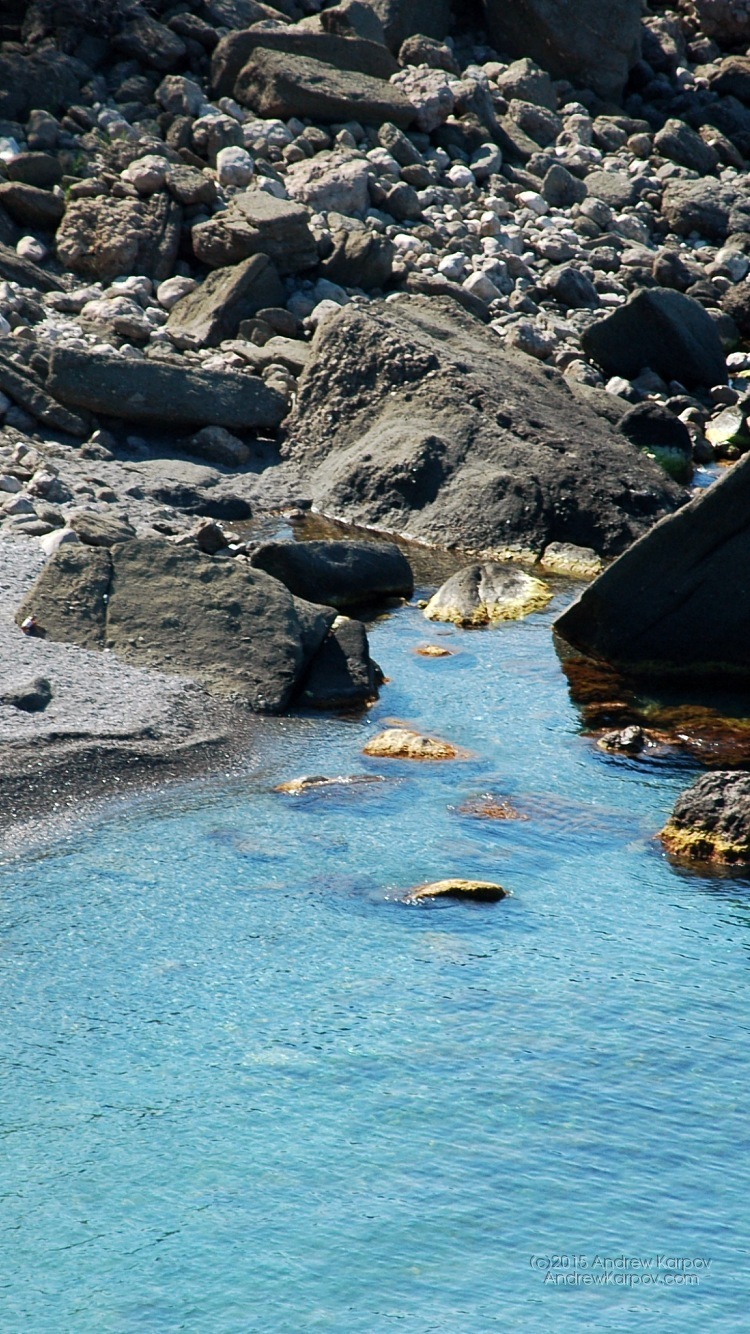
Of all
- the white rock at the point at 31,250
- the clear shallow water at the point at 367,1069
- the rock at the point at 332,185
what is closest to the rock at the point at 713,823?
the clear shallow water at the point at 367,1069

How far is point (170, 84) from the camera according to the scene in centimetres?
1559

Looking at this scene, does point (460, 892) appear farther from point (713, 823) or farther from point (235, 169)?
point (235, 169)

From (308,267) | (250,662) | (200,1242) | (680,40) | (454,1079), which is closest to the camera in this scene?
(200,1242)

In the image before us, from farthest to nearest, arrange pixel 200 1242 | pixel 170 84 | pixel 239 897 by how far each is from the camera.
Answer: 1. pixel 170 84
2. pixel 239 897
3. pixel 200 1242

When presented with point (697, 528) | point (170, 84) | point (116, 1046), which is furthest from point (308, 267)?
point (116, 1046)

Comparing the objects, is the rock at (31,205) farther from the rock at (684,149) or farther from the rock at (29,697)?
the rock at (684,149)

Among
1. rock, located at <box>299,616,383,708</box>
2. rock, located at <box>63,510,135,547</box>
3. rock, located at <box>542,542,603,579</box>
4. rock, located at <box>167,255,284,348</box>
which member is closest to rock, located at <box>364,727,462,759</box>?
rock, located at <box>299,616,383,708</box>

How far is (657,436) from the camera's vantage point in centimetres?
1136

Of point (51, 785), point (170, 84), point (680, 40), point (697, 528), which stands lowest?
point (51, 785)

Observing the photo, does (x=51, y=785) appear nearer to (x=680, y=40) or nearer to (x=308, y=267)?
(x=308, y=267)

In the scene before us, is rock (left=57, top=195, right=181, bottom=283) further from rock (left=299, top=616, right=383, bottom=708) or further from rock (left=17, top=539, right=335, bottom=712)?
rock (left=299, top=616, right=383, bottom=708)

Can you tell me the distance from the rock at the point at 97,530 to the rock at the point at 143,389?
7.10 feet

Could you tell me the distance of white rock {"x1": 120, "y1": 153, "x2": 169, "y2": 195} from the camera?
544 inches

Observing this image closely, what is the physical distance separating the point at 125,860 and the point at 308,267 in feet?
30.6
